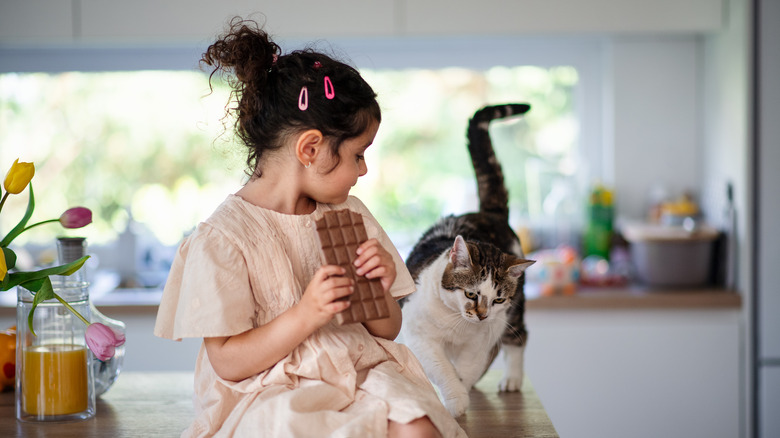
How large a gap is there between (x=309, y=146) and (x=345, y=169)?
0.07 metres

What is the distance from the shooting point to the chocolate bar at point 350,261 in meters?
1.03

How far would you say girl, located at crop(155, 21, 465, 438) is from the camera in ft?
3.34

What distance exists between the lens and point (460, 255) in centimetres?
137

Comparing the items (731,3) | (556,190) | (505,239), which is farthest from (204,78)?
(731,3)

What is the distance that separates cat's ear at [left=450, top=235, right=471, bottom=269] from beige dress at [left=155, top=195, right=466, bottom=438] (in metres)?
0.18

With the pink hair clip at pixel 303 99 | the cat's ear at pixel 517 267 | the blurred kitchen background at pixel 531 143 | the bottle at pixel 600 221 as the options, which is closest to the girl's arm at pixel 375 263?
the pink hair clip at pixel 303 99

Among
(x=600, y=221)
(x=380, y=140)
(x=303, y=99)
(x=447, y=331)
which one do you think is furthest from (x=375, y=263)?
(x=380, y=140)

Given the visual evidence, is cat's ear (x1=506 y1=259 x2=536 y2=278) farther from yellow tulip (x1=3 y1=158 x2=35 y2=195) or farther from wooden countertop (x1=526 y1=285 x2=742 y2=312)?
wooden countertop (x1=526 y1=285 x2=742 y2=312)

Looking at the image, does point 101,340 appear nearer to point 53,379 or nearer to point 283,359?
point 53,379

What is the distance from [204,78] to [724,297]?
2029mm

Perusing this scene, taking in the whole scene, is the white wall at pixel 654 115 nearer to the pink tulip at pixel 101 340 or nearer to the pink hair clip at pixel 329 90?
the pink hair clip at pixel 329 90

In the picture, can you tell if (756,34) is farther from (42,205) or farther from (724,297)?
(42,205)

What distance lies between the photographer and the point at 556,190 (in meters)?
2.87

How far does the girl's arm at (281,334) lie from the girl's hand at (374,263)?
0.12 feet
